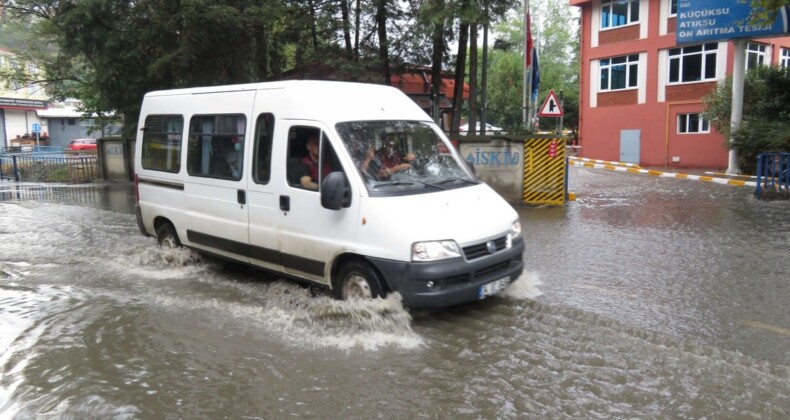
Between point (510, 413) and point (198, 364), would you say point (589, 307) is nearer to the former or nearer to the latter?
point (510, 413)

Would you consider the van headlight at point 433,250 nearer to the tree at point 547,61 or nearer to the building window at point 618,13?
the building window at point 618,13

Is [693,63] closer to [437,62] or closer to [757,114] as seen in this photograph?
[757,114]

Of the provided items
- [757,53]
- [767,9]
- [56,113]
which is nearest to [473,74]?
[767,9]

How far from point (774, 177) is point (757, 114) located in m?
6.92

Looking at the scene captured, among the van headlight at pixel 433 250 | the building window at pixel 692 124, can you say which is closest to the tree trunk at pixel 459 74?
the van headlight at pixel 433 250

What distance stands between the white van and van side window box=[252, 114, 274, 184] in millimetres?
12

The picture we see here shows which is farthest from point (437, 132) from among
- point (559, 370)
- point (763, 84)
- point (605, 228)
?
point (763, 84)

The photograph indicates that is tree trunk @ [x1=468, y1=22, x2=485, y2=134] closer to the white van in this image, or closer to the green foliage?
the green foliage

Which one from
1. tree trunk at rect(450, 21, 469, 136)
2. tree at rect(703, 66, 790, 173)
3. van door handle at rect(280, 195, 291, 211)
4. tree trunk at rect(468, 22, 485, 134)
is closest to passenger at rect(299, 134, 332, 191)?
van door handle at rect(280, 195, 291, 211)

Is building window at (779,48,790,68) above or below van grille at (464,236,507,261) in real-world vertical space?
above

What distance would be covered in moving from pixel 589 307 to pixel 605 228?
191 inches

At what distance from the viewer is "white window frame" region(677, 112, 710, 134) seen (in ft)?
80.5

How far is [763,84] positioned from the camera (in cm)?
1978

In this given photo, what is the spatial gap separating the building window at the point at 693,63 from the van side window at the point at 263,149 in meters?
23.3
